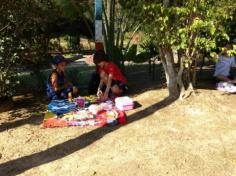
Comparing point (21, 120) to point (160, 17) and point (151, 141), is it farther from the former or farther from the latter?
point (160, 17)

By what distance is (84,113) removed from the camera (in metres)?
6.86

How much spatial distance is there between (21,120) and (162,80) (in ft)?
12.5

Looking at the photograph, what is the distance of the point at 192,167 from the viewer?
514 centimetres

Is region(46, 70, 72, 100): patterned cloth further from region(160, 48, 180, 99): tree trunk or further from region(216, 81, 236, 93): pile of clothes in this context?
region(216, 81, 236, 93): pile of clothes

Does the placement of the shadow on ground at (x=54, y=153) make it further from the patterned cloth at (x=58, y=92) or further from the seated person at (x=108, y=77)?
the patterned cloth at (x=58, y=92)

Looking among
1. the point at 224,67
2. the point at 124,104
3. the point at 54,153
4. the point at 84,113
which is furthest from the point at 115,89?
the point at 54,153

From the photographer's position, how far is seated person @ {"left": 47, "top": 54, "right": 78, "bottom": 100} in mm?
7617

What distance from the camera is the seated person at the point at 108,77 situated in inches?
303

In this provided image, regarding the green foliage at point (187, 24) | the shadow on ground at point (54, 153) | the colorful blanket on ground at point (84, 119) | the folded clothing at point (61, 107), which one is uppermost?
the green foliage at point (187, 24)

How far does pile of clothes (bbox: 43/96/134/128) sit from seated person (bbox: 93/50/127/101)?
0.43 meters

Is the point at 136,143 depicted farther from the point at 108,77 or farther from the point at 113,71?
the point at 113,71

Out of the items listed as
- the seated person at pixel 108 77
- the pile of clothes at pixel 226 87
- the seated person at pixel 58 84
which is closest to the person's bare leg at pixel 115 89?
the seated person at pixel 108 77

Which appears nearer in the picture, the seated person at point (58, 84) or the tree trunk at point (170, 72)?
the seated person at point (58, 84)

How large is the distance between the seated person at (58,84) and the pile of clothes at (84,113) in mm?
267
